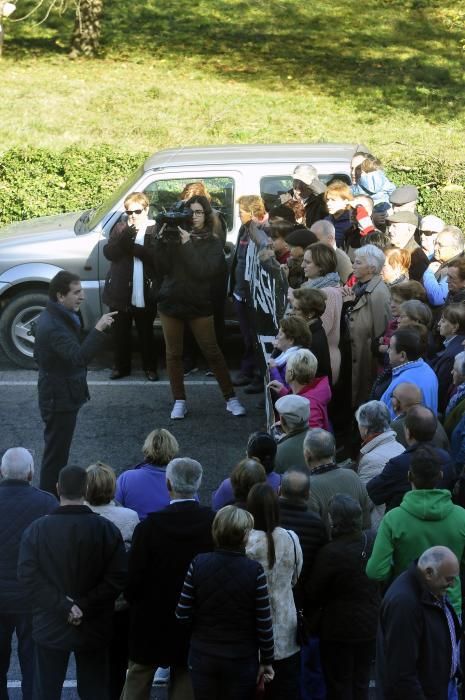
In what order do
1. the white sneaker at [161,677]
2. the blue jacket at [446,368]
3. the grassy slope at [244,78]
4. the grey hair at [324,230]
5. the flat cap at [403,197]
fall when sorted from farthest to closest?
the grassy slope at [244,78] → the flat cap at [403,197] → the grey hair at [324,230] → the blue jacket at [446,368] → the white sneaker at [161,677]

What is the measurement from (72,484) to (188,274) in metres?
4.93

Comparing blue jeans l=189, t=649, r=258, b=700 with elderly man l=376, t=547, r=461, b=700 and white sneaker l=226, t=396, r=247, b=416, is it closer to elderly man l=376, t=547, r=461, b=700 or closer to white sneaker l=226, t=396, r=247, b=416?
elderly man l=376, t=547, r=461, b=700

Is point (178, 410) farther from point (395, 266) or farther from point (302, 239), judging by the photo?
point (395, 266)

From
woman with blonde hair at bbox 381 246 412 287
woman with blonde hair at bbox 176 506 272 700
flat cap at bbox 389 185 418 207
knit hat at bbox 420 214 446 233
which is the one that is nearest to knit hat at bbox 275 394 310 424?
woman with blonde hair at bbox 176 506 272 700

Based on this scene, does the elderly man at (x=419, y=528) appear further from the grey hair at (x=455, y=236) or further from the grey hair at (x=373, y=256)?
the grey hair at (x=455, y=236)

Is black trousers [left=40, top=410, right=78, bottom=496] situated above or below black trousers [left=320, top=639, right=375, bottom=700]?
below

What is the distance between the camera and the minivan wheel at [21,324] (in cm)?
1240

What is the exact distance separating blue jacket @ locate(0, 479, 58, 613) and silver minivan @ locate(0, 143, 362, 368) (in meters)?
6.22

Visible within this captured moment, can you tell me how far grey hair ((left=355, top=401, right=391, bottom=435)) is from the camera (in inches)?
269

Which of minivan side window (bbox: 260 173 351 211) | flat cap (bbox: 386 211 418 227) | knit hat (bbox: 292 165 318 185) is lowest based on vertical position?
minivan side window (bbox: 260 173 351 211)

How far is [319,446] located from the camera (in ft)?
21.1

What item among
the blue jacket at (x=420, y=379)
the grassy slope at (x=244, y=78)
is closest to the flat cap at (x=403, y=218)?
the blue jacket at (x=420, y=379)

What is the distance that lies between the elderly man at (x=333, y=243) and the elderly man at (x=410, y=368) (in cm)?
208

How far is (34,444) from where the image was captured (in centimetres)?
1046
